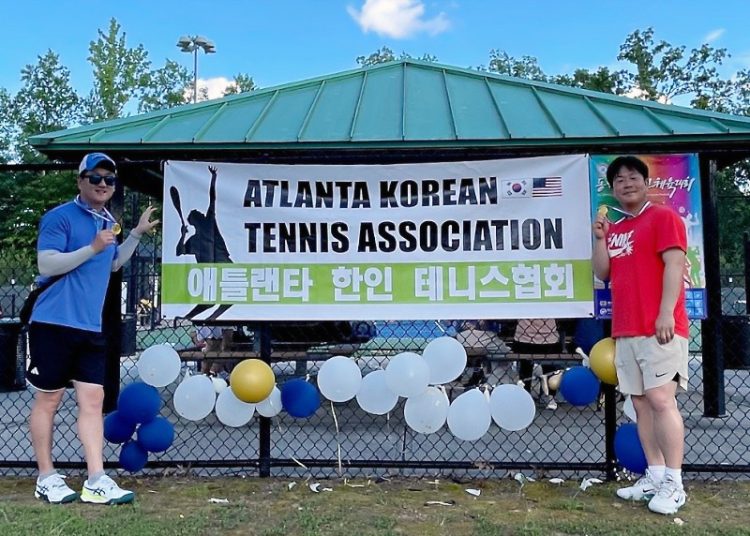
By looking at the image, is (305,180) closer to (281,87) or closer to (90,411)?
(281,87)

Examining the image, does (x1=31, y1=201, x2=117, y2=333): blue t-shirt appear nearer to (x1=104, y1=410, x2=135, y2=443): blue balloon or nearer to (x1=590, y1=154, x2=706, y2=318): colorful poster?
(x1=104, y1=410, x2=135, y2=443): blue balloon

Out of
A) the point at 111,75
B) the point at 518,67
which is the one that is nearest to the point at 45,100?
the point at 111,75

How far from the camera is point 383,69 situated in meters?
5.67

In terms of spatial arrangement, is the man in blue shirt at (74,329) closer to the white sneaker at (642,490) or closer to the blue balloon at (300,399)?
the blue balloon at (300,399)

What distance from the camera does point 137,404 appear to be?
3932 mm

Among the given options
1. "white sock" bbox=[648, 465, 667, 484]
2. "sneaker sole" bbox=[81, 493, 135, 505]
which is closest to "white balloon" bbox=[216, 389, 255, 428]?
"sneaker sole" bbox=[81, 493, 135, 505]

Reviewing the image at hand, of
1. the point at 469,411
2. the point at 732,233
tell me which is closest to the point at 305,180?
the point at 469,411

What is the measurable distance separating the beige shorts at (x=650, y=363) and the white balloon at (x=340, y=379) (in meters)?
1.64

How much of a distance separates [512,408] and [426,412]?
0.55 m

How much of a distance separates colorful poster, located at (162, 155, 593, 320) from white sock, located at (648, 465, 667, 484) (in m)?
0.97

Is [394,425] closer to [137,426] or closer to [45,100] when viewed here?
[137,426]

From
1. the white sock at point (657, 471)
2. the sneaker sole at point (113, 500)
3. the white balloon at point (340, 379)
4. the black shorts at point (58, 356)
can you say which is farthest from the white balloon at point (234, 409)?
the white sock at point (657, 471)

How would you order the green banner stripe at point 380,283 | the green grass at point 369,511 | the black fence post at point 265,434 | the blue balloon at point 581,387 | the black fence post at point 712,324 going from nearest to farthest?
the green grass at point 369,511 < the blue balloon at point 581,387 < the green banner stripe at point 380,283 < the black fence post at point 265,434 < the black fence post at point 712,324

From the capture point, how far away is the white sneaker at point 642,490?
3541 mm
